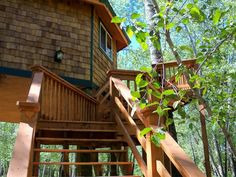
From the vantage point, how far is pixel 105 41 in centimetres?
1015

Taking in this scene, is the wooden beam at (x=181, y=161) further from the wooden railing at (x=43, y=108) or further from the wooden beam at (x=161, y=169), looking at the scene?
the wooden railing at (x=43, y=108)

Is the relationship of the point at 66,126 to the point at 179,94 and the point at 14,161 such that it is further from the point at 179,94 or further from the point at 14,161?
the point at 179,94

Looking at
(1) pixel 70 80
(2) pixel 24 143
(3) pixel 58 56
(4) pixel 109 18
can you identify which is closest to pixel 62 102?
(1) pixel 70 80

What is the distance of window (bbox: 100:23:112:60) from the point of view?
32.5 feet

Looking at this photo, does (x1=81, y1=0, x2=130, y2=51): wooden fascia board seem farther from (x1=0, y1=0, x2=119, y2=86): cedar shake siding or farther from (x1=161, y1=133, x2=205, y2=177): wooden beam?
(x1=161, y1=133, x2=205, y2=177): wooden beam

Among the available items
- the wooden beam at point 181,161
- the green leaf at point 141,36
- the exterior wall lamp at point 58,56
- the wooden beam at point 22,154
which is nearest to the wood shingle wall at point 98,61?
the exterior wall lamp at point 58,56

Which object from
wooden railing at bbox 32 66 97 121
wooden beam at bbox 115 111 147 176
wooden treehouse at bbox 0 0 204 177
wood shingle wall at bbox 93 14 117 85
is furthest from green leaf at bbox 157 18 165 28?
wood shingle wall at bbox 93 14 117 85

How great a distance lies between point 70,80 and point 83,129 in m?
2.80

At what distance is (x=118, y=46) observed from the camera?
1224 cm

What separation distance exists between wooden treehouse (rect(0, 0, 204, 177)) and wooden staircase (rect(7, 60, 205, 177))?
0.02 meters

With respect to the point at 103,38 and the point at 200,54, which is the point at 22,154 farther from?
the point at 103,38

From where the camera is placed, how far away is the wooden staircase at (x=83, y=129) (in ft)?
9.31

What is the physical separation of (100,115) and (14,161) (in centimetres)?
481

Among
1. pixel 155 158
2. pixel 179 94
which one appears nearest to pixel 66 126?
pixel 155 158
